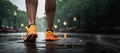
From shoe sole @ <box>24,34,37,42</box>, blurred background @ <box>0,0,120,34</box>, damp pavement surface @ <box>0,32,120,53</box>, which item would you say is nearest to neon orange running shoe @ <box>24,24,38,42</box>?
shoe sole @ <box>24,34,37,42</box>

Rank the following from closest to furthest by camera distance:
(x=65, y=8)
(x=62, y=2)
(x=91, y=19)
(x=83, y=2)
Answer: (x=91, y=19), (x=83, y=2), (x=65, y=8), (x=62, y=2)

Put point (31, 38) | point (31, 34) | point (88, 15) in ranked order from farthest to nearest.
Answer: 1. point (88, 15)
2. point (31, 38)
3. point (31, 34)

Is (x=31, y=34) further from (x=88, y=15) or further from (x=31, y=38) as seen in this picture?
(x=88, y=15)

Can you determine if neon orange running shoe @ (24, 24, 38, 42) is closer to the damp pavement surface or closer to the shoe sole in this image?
the shoe sole

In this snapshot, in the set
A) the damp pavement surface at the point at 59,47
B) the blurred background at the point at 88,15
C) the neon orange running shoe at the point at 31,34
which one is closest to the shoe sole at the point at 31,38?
the neon orange running shoe at the point at 31,34

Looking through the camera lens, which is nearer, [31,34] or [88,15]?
[31,34]

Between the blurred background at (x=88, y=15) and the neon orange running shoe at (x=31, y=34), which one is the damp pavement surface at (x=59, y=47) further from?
the blurred background at (x=88, y=15)

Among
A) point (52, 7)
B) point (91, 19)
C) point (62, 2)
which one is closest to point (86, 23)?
point (91, 19)

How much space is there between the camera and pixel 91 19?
2346 inches

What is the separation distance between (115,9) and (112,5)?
61.1 inches

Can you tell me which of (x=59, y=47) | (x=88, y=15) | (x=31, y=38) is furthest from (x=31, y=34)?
(x=88, y=15)

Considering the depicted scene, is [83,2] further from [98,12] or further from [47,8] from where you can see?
[47,8]

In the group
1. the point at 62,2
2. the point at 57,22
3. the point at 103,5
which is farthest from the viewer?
the point at 57,22

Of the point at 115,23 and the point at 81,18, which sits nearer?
the point at 115,23
